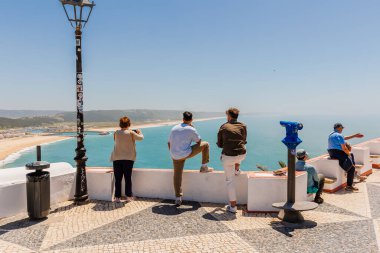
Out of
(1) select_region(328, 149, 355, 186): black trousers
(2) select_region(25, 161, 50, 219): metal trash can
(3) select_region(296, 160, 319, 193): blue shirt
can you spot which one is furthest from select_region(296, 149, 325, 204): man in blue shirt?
(2) select_region(25, 161, 50, 219): metal trash can

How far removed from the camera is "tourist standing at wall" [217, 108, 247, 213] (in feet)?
19.8

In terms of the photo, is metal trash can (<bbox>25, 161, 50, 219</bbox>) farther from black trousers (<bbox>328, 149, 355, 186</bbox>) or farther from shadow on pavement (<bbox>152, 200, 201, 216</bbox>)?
black trousers (<bbox>328, 149, 355, 186</bbox>)

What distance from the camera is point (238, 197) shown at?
6.73m

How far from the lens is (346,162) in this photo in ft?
26.2

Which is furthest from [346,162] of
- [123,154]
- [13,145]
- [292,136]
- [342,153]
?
[13,145]

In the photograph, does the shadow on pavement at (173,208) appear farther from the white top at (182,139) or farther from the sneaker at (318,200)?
the sneaker at (318,200)

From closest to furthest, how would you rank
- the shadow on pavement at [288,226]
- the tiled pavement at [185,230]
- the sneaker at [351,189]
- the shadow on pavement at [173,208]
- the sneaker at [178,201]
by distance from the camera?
the tiled pavement at [185,230], the shadow on pavement at [288,226], the shadow on pavement at [173,208], the sneaker at [178,201], the sneaker at [351,189]

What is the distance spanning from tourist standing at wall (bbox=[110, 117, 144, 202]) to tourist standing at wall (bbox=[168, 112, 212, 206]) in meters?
0.87

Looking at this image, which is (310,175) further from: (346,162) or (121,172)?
(121,172)

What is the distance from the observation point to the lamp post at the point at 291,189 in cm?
561

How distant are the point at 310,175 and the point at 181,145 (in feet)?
9.66

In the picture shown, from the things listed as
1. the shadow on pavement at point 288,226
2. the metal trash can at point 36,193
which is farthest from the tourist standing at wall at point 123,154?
the shadow on pavement at point 288,226

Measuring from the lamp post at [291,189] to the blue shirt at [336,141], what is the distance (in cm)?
291

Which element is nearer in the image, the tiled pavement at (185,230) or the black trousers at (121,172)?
the tiled pavement at (185,230)
